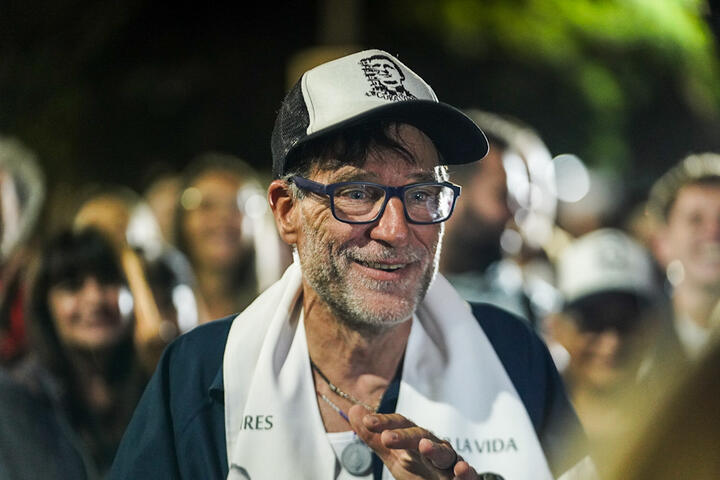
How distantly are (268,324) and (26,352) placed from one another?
48.1 inches

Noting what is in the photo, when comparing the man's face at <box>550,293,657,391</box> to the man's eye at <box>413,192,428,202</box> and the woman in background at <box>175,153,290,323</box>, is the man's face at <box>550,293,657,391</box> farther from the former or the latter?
the man's eye at <box>413,192,428,202</box>

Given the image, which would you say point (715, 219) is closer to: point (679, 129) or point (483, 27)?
point (679, 129)

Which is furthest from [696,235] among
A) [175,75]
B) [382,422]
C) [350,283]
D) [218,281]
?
[382,422]

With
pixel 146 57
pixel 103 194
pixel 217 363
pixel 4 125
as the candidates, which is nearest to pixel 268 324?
pixel 217 363

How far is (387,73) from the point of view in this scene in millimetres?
1993

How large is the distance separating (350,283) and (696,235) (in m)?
2.35

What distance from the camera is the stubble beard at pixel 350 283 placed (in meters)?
1.99

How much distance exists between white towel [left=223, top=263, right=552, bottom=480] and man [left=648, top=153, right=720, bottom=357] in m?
1.42

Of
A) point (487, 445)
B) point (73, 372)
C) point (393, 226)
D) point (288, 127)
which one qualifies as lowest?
point (73, 372)

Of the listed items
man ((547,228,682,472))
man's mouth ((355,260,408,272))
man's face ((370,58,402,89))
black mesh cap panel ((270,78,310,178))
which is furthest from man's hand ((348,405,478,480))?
man ((547,228,682,472))

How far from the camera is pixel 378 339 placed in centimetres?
208

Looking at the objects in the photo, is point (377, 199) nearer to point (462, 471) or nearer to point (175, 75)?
point (462, 471)

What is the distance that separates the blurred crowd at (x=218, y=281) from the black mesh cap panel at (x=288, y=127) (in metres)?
0.24

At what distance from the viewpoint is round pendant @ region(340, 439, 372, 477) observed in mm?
1969
